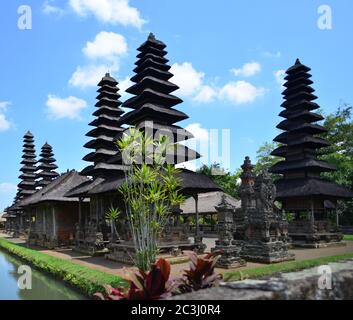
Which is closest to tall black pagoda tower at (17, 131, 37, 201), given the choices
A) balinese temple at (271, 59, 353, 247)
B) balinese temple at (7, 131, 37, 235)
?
balinese temple at (7, 131, 37, 235)

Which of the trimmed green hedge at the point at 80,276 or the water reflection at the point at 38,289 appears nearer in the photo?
the trimmed green hedge at the point at 80,276

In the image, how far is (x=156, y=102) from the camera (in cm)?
2045

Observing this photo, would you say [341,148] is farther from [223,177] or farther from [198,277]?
[198,277]

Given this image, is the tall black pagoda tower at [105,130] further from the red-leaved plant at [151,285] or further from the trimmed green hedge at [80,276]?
the red-leaved plant at [151,285]

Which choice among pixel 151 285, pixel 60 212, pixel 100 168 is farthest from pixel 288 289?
pixel 60 212

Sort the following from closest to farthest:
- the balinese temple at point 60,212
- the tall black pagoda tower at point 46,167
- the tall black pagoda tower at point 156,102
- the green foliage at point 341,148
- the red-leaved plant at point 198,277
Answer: the red-leaved plant at point 198,277
the tall black pagoda tower at point 156,102
the balinese temple at point 60,212
the green foliage at point 341,148
the tall black pagoda tower at point 46,167

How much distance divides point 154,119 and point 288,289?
57.0ft

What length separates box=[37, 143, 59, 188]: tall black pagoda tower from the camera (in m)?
44.2

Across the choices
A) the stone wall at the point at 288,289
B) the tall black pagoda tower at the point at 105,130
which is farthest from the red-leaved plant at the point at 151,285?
the tall black pagoda tower at the point at 105,130

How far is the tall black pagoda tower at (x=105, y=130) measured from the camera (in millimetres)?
23775
